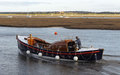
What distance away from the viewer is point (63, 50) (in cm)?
2530

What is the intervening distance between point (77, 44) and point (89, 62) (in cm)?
242

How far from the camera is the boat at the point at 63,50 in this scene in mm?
23833

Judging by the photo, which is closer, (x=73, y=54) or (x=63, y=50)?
(x=73, y=54)

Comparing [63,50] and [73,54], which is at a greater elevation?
[63,50]

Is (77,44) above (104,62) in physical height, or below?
above

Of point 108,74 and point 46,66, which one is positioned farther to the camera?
point 46,66

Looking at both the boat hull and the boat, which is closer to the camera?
the boat hull

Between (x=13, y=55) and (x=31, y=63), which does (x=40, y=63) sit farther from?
(x=13, y=55)

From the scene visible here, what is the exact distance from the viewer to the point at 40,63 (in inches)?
962

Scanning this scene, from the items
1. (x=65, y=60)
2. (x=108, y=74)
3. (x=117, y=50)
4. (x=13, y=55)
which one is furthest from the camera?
(x=117, y=50)

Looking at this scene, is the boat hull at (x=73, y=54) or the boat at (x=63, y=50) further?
the boat at (x=63, y=50)

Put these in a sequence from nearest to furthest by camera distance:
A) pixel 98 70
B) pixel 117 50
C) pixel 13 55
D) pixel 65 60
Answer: pixel 98 70 → pixel 65 60 → pixel 13 55 → pixel 117 50

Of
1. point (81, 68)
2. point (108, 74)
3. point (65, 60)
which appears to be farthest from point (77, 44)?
point (108, 74)

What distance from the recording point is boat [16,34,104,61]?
78.2ft
